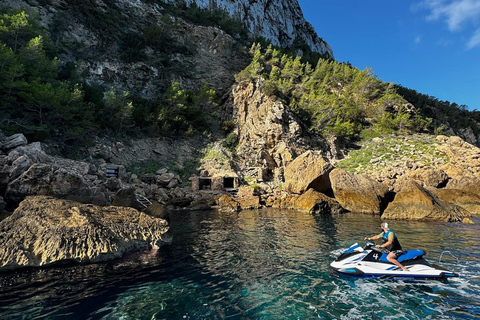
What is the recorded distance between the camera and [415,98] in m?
63.3

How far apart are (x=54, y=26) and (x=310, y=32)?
89.1 m

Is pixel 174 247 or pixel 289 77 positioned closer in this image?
pixel 174 247

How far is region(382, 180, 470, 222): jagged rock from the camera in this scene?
17578mm

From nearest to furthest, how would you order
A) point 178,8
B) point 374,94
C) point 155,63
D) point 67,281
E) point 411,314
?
point 411,314
point 67,281
point 155,63
point 374,94
point 178,8

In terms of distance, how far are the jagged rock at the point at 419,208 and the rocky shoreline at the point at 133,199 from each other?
0.21ft

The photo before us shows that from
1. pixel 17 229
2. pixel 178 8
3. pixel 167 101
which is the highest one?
pixel 178 8

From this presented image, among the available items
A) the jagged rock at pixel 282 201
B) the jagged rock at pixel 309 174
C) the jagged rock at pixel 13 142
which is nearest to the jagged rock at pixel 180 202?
the jagged rock at pixel 282 201

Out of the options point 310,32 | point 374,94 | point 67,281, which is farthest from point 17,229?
point 310,32

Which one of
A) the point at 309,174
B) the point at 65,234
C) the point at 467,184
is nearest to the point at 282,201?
the point at 309,174

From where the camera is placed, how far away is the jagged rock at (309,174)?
971 inches

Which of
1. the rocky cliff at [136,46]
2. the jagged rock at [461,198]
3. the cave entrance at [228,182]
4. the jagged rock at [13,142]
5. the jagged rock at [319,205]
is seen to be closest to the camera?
the jagged rock at [13,142]

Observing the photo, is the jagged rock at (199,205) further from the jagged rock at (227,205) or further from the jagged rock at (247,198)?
the jagged rock at (247,198)

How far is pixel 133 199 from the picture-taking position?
1645cm

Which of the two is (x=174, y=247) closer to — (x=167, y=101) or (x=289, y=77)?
(x=167, y=101)
